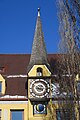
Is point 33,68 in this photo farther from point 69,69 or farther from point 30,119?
point 69,69

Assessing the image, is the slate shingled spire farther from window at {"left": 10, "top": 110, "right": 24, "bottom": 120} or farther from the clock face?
window at {"left": 10, "top": 110, "right": 24, "bottom": 120}

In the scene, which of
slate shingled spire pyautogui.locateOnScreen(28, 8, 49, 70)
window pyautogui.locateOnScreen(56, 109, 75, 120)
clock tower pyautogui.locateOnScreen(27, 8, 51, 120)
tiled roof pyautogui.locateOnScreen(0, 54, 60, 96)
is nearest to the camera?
window pyautogui.locateOnScreen(56, 109, 75, 120)

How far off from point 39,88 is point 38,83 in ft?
1.53

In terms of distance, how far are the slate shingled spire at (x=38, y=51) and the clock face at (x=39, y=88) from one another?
167 cm

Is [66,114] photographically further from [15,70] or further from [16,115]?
[15,70]

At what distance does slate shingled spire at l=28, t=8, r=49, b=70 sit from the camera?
98.3 feet

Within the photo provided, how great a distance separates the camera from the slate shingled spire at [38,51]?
29.9m

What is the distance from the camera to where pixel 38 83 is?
29.0m

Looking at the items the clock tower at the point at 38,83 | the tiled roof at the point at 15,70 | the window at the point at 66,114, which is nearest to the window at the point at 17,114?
the clock tower at the point at 38,83

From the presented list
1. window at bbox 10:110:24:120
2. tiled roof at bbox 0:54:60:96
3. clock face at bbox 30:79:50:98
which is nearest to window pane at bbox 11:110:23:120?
window at bbox 10:110:24:120

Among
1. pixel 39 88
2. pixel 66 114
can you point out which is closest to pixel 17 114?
pixel 39 88

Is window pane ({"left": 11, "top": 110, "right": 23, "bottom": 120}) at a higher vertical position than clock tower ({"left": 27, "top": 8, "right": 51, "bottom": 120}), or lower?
lower

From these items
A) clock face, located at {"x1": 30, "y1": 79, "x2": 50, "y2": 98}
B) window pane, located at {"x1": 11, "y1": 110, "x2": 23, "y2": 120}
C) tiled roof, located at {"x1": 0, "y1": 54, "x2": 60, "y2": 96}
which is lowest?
window pane, located at {"x1": 11, "y1": 110, "x2": 23, "y2": 120}

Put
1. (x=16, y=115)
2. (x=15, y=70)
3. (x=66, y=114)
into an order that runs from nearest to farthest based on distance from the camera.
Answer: (x=66, y=114) < (x=16, y=115) < (x=15, y=70)
